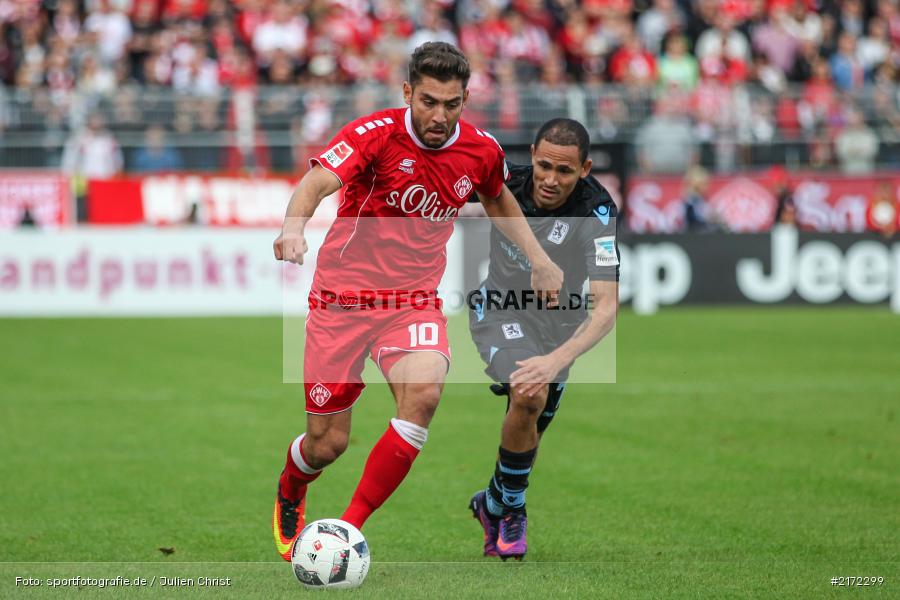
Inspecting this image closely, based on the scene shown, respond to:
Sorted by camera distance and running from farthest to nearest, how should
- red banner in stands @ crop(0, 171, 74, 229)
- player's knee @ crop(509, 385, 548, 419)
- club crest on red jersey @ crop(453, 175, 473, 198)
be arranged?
red banner in stands @ crop(0, 171, 74, 229)
player's knee @ crop(509, 385, 548, 419)
club crest on red jersey @ crop(453, 175, 473, 198)

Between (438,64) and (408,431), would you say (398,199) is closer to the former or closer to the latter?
(438,64)

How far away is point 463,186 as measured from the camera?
231 inches

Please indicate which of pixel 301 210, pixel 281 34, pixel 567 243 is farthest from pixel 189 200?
pixel 301 210

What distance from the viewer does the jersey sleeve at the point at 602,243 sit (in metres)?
6.25

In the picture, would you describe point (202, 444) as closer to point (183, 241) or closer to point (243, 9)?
point (183, 241)

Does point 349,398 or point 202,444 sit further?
point 202,444

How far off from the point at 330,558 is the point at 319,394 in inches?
34.8

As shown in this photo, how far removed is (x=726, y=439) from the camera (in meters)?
9.62

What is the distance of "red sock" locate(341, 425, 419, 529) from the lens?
5672 mm

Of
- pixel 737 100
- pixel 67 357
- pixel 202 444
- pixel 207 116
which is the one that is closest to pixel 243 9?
pixel 207 116

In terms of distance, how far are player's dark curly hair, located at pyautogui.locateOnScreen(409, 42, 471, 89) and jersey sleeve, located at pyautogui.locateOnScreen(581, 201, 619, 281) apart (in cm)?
109

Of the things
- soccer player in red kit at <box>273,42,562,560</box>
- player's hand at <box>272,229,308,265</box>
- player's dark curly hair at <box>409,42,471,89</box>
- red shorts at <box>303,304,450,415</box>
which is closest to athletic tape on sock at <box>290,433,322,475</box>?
soccer player in red kit at <box>273,42,562,560</box>

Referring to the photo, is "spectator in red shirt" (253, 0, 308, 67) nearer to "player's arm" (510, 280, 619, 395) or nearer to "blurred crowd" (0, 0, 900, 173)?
"blurred crowd" (0, 0, 900, 173)

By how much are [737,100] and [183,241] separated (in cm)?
937
